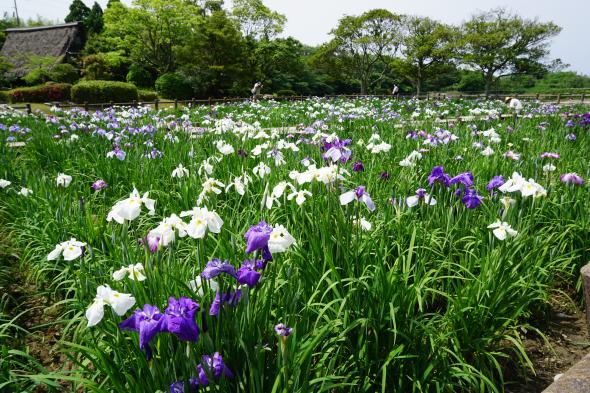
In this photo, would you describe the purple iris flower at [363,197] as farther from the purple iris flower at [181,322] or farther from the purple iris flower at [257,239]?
the purple iris flower at [181,322]

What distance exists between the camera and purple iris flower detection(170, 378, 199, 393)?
1299mm

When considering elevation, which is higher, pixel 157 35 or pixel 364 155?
pixel 157 35

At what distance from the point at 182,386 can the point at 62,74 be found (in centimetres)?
3841

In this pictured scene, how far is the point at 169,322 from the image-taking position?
115cm

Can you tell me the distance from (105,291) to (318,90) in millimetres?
47700

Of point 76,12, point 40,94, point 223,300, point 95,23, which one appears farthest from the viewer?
point 76,12

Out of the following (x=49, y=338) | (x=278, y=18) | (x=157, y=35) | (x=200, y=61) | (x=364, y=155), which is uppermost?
(x=278, y=18)

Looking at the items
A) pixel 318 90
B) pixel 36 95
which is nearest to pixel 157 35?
pixel 36 95

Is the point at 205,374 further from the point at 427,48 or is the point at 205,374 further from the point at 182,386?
the point at 427,48

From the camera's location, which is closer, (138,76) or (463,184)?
(463,184)

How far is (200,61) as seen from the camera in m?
32.1

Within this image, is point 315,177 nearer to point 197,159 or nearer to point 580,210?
point 580,210

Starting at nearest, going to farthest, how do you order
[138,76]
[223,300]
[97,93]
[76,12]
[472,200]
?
[223,300] < [472,200] < [97,93] < [138,76] < [76,12]

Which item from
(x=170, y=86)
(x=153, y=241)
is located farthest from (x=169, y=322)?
(x=170, y=86)
